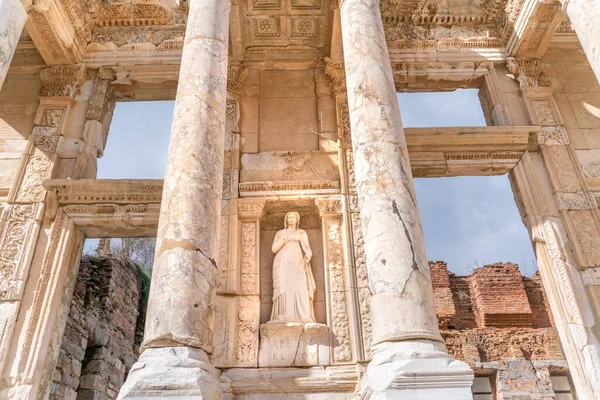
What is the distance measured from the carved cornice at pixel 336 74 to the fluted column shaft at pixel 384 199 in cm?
239

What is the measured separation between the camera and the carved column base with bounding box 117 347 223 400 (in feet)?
14.3

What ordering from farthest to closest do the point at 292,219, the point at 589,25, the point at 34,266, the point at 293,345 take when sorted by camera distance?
the point at 292,219, the point at 34,266, the point at 293,345, the point at 589,25

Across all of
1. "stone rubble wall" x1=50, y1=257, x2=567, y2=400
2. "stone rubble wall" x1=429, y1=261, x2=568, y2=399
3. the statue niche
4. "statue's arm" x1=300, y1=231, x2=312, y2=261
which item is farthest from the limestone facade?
"stone rubble wall" x1=429, y1=261, x2=568, y2=399

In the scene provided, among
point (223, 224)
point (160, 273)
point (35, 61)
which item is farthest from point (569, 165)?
point (35, 61)

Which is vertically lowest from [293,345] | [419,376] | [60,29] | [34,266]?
[419,376]

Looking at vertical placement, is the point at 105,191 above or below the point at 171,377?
above

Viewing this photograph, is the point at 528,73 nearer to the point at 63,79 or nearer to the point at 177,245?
the point at 177,245

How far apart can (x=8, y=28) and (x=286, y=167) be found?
4597mm

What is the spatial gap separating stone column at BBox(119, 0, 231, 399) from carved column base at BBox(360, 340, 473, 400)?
154cm

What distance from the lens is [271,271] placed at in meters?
8.13

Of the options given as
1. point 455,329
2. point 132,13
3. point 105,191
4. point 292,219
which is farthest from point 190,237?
point 455,329

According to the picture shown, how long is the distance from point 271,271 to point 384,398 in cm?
401

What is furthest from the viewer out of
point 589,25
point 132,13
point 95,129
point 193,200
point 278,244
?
point 132,13

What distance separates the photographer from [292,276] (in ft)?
25.5
